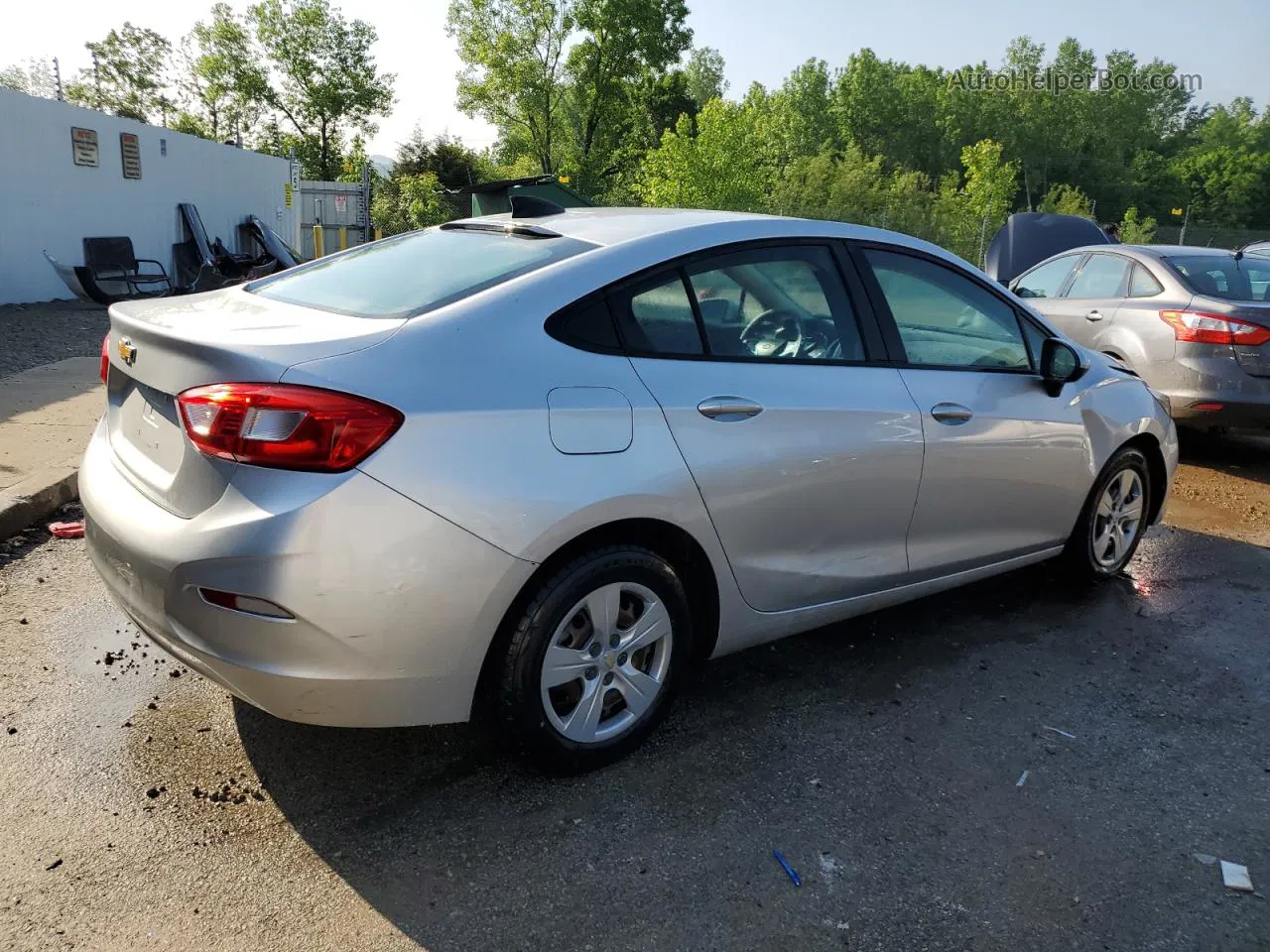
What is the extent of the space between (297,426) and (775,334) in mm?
1612

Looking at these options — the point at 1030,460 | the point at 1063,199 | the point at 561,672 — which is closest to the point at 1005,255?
the point at 1030,460

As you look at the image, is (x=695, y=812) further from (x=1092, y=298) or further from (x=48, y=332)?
(x=48, y=332)

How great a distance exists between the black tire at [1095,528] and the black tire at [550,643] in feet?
7.71

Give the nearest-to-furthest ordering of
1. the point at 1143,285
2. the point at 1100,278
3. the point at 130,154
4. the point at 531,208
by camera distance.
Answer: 1. the point at 531,208
2. the point at 1143,285
3. the point at 1100,278
4. the point at 130,154

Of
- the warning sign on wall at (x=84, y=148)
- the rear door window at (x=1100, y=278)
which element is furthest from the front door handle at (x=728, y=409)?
the warning sign on wall at (x=84, y=148)

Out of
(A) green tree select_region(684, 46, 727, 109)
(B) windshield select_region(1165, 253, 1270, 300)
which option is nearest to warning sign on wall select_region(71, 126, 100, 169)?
(B) windshield select_region(1165, 253, 1270, 300)

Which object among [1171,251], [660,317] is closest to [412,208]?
[1171,251]

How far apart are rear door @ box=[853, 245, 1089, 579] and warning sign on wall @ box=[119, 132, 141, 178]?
16171 millimetres

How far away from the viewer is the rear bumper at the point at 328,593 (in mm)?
2375

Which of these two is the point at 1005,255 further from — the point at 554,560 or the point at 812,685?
the point at 554,560

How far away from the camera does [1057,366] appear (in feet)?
13.5

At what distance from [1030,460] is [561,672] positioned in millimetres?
2259

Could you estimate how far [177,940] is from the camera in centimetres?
228

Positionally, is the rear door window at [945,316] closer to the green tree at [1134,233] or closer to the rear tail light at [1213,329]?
the rear tail light at [1213,329]
